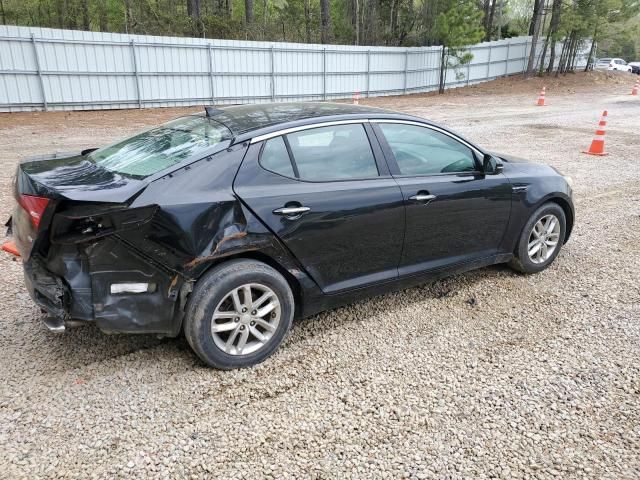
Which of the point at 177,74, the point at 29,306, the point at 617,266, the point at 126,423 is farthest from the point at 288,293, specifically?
the point at 177,74

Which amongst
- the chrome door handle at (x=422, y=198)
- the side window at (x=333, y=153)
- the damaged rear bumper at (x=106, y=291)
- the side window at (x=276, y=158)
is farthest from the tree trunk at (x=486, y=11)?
the damaged rear bumper at (x=106, y=291)

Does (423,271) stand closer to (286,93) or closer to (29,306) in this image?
(29,306)

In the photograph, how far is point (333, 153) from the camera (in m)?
3.54

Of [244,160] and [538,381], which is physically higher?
[244,160]

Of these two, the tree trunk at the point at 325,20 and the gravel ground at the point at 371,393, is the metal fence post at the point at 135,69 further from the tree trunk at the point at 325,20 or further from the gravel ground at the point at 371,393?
the gravel ground at the point at 371,393

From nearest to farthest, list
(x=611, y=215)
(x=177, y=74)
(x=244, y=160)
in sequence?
1. (x=244, y=160)
2. (x=611, y=215)
3. (x=177, y=74)

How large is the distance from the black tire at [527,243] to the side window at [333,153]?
5.77 feet

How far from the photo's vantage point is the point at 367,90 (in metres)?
24.9

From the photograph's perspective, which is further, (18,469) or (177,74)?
(177,74)

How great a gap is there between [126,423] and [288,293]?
1203 mm

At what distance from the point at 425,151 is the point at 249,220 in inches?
66.4

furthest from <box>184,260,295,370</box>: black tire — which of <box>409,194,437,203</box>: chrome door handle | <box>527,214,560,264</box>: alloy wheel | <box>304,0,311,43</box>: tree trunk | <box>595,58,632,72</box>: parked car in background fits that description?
Answer: <box>595,58,632,72</box>: parked car in background

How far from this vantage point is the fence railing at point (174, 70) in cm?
1573

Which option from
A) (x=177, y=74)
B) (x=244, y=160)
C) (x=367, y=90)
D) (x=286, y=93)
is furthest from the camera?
(x=367, y=90)
